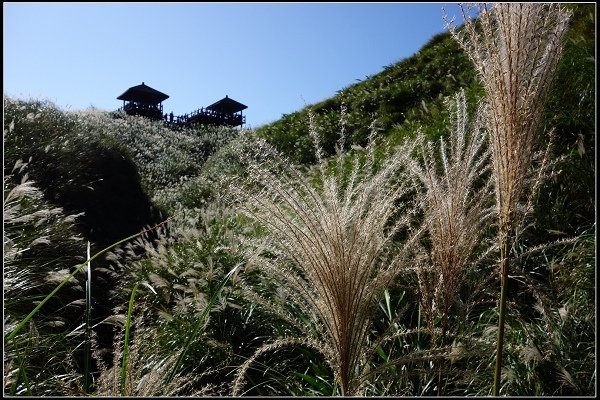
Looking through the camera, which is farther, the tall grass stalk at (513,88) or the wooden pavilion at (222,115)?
the wooden pavilion at (222,115)

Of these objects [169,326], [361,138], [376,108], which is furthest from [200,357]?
[376,108]

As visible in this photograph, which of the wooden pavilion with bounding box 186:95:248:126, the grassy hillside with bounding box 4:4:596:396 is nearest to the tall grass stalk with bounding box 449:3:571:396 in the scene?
the grassy hillside with bounding box 4:4:596:396

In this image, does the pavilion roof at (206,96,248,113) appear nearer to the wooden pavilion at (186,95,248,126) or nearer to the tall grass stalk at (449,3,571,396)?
the wooden pavilion at (186,95,248,126)

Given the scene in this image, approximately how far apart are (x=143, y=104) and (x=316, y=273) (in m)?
21.5

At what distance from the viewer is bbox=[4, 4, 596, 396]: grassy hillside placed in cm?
196

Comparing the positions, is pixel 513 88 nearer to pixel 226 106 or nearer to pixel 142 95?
pixel 226 106

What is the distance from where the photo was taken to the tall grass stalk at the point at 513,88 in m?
1.68

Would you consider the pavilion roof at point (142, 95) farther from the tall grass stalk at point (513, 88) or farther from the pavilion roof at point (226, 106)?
the tall grass stalk at point (513, 88)

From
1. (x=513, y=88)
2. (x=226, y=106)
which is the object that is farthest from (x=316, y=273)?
(x=226, y=106)

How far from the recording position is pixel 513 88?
1677mm

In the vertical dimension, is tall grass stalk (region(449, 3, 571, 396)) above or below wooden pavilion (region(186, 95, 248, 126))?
below

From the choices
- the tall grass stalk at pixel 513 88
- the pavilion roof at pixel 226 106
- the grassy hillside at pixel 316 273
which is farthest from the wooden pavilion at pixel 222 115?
the tall grass stalk at pixel 513 88

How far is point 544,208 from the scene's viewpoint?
167 inches

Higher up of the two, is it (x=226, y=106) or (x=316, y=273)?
(x=226, y=106)
